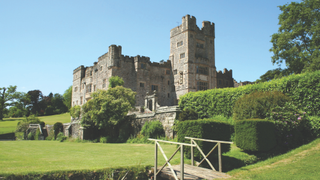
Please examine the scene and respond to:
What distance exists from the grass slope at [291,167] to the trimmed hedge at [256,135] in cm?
73

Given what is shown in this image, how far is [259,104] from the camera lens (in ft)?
43.0

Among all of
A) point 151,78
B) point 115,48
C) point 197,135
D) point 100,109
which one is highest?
point 115,48

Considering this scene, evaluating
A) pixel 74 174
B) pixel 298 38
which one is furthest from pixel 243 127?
pixel 298 38

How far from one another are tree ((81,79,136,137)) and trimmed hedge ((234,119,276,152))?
14803 mm

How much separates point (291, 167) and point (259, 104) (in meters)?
5.06

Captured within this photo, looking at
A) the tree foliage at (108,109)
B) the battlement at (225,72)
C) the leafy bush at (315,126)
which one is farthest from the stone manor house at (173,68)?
the leafy bush at (315,126)

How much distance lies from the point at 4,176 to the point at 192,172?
6207 millimetres

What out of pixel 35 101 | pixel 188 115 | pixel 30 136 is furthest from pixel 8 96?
pixel 188 115

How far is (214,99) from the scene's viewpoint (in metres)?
19.5

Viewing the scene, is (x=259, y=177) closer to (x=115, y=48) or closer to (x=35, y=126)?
(x=115, y=48)

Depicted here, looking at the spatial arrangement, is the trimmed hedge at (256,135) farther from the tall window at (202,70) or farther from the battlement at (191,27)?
the battlement at (191,27)

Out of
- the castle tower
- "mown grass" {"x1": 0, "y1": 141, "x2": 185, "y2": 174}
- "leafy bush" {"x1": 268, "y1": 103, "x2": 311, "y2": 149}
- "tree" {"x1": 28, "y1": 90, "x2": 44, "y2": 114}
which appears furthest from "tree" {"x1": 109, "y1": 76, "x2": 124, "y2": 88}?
"tree" {"x1": 28, "y1": 90, "x2": 44, "y2": 114}

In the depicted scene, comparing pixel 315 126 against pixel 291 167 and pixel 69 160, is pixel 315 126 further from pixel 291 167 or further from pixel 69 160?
pixel 69 160

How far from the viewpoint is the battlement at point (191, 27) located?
1644 inches
